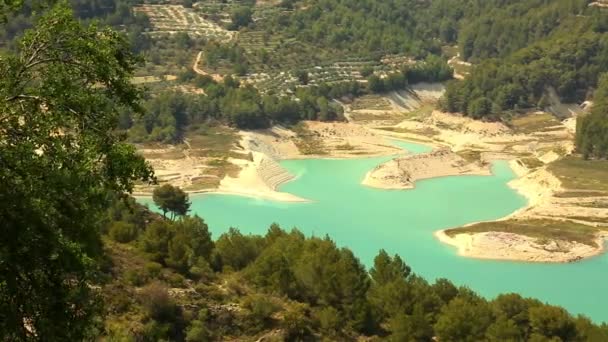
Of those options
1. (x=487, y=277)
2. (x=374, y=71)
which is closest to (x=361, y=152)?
(x=374, y=71)

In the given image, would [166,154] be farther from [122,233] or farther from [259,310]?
[259,310]

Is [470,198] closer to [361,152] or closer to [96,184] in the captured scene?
[361,152]

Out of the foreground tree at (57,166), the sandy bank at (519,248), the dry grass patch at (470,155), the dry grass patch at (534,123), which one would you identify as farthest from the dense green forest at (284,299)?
the dry grass patch at (534,123)

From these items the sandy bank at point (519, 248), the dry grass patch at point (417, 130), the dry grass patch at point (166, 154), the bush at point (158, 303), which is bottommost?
the dry grass patch at point (417, 130)

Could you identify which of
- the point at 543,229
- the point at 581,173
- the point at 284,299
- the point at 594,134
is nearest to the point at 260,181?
the point at 543,229

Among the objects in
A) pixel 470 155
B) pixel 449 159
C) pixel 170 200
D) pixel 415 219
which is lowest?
pixel 470 155

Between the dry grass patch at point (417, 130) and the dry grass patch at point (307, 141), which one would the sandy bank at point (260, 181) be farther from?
the dry grass patch at point (417, 130)
